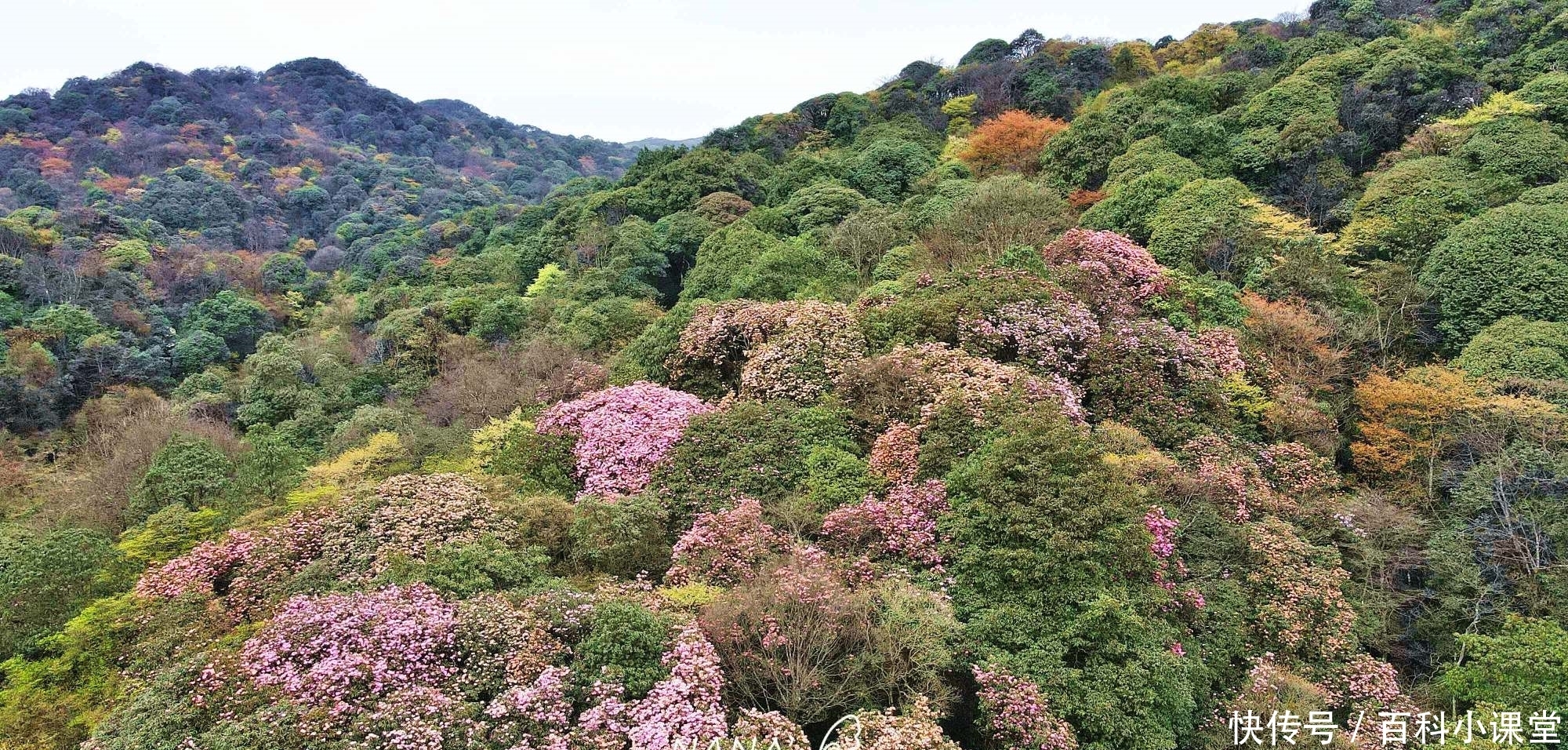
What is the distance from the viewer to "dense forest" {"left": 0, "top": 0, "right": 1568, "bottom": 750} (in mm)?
8734

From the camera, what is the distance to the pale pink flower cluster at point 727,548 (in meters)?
10.6

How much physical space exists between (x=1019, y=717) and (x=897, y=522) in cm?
311

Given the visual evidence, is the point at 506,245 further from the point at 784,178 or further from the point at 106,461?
the point at 106,461

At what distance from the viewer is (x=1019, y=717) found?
8.57 meters

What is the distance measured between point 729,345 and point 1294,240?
1466 centimetres

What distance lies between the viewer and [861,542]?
11.2 meters

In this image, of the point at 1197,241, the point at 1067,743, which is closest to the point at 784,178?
the point at 1197,241

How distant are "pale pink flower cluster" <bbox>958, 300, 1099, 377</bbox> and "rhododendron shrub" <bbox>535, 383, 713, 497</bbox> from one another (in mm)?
5331

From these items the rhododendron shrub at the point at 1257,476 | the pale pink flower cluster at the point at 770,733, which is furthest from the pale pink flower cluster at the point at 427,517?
the rhododendron shrub at the point at 1257,476

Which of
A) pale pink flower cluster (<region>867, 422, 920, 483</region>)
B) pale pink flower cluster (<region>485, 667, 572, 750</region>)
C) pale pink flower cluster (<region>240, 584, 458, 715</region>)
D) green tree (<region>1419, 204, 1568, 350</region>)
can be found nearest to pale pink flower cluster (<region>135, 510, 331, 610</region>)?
pale pink flower cluster (<region>240, 584, 458, 715</region>)

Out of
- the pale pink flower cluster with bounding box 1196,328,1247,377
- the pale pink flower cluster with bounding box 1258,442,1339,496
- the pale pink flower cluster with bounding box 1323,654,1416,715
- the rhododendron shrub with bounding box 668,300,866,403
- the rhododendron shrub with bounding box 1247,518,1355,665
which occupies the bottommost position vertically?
the pale pink flower cluster with bounding box 1323,654,1416,715

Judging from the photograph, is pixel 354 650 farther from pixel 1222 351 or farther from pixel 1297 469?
pixel 1222 351

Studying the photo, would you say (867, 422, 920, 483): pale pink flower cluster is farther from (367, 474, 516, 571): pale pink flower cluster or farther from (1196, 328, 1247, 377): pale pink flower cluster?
(1196, 328, 1247, 377): pale pink flower cluster

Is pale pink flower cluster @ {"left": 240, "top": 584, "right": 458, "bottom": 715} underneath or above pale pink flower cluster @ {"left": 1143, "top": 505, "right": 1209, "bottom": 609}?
above
